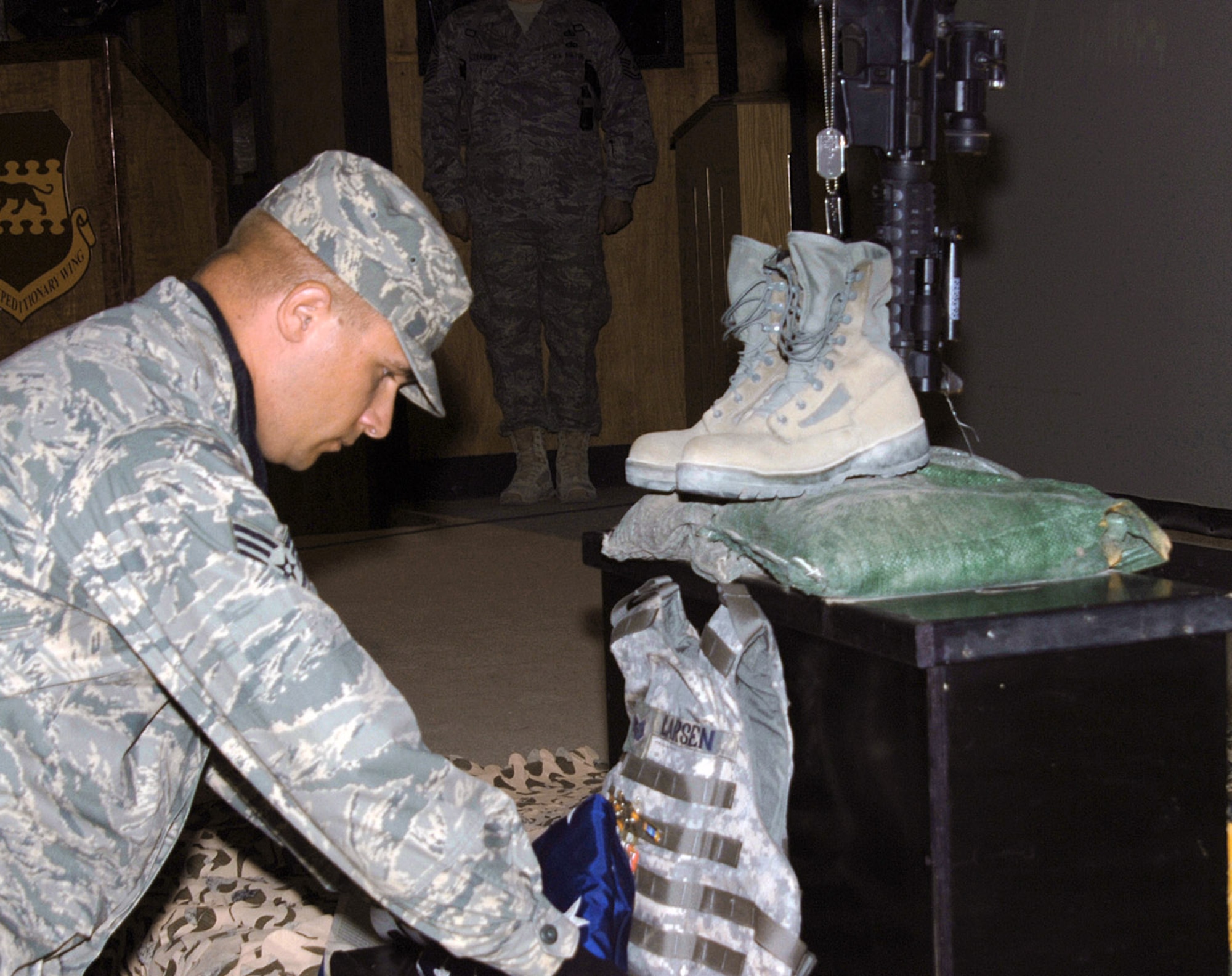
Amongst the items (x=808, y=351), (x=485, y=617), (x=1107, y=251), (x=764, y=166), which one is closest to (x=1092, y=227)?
(x=1107, y=251)

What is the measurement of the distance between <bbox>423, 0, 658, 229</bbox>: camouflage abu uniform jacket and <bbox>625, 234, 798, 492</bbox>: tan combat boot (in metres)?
3.10

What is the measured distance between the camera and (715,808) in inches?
42.9

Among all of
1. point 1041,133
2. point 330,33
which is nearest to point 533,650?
point 1041,133

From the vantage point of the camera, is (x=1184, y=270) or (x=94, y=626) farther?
(x=1184, y=270)

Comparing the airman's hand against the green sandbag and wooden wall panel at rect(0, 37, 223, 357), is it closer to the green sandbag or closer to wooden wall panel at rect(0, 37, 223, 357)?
wooden wall panel at rect(0, 37, 223, 357)

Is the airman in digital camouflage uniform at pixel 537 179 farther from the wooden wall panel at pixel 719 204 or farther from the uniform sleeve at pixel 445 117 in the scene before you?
the wooden wall panel at pixel 719 204

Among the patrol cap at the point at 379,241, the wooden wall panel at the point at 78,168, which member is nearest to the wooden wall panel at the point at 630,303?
the wooden wall panel at the point at 78,168

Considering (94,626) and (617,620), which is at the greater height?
(94,626)

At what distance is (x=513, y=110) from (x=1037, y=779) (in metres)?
3.86

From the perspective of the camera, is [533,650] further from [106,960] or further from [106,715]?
[106,715]

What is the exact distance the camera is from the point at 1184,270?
271 centimetres

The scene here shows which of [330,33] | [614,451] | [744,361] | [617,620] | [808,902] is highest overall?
[330,33]

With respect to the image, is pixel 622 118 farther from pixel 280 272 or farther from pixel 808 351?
pixel 280 272

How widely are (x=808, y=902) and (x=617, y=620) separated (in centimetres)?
Result: 33
